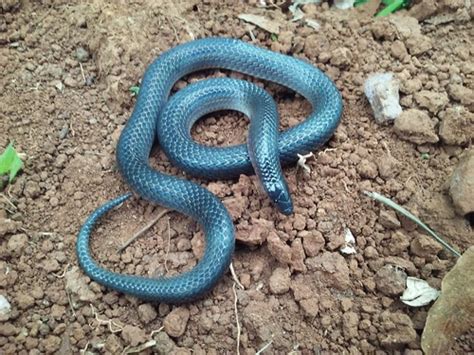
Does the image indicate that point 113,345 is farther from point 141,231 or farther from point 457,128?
point 457,128

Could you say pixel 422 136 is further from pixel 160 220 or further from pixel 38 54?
pixel 38 54

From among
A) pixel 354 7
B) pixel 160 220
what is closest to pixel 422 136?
pixel 354 7

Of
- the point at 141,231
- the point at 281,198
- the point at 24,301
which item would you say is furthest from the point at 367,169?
the point at 24,301

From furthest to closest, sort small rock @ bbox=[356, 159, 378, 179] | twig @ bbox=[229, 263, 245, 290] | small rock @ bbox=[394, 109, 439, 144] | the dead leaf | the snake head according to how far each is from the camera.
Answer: the dead leaf, small rock @ bbox=[394, 109, 439, 144], small rock @ bbox=[356, 159, 378, 179], the snake head, twig @ bbox=[229, 263, 245, 290]

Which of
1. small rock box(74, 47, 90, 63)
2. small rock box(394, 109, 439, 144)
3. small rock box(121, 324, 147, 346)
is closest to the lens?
small rock box(121, 324, 147, 346)

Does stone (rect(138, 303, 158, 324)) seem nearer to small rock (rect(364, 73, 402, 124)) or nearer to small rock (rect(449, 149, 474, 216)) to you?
small rock (rect(449, 149, 474, 216))

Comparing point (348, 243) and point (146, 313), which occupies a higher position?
point (348, 243)

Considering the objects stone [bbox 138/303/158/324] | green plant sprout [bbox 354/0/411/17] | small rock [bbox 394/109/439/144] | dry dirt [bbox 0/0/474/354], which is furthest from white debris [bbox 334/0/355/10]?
stone [bbox 138/303/158/324]

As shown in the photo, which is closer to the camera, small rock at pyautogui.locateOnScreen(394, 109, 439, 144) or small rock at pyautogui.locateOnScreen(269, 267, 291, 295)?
small rock at pyautogui.locateOnScreen(269, 267, 291, 295)
